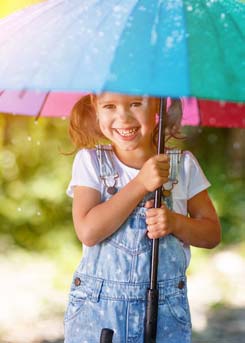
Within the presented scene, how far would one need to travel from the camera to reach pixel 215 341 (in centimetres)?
436

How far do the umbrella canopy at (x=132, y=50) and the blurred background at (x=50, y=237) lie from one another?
264 cm

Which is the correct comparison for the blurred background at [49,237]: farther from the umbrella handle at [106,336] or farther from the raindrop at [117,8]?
the raindrop at [117,8]

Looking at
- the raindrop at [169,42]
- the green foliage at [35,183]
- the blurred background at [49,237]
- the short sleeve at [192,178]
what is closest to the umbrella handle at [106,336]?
the short sleeve at [192,178]

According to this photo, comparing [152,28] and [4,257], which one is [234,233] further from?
[152,28]

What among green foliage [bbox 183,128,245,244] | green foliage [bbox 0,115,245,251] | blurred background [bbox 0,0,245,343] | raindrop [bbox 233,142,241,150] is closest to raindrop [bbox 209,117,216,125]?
blurred background [bbox 0,0,245,343]

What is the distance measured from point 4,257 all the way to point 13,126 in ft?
2.70

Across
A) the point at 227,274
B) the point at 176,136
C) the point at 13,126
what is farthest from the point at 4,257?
the point at 176,136

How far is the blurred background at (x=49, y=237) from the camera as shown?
15.8 ft

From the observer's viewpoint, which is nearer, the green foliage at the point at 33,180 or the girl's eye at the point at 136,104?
the girl's eye at the point at 136,104

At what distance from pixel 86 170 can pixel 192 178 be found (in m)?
0.30

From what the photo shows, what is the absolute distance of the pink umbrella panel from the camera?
2846mm

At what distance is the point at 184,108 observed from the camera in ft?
9.58

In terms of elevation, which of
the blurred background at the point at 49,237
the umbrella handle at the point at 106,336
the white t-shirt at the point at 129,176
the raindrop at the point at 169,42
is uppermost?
the blurred background at the point at 49,237

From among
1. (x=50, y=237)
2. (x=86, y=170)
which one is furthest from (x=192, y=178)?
(x=50, y=237)
